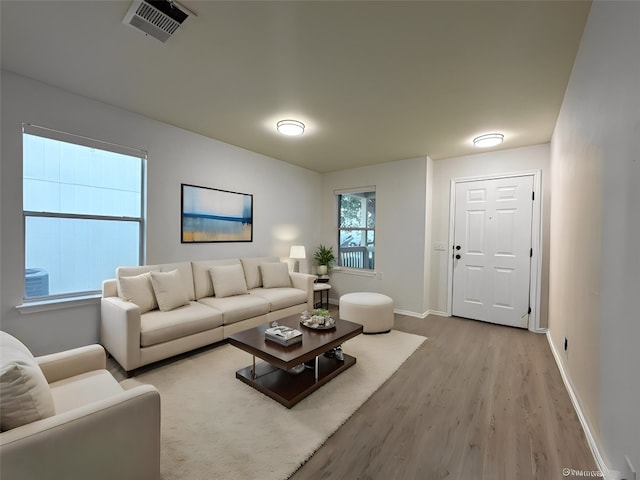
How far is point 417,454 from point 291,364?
35.6 inches

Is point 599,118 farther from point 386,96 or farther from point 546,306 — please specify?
point 546,306

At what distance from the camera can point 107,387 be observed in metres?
1.49

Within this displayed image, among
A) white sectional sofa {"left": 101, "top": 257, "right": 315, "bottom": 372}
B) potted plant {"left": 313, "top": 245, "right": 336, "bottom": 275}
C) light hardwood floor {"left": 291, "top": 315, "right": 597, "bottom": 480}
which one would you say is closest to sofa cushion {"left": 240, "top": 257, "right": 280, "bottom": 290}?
white sectional sofa {"left": 101, "top": 257, "right": 315, "bottom": 372}

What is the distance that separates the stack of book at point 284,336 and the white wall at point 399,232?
2.69 metres

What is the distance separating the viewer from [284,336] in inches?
87.6

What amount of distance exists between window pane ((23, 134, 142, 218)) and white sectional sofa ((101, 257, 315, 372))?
0.73m

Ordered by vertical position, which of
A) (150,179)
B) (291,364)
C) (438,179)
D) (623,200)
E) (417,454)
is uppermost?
(438,179)

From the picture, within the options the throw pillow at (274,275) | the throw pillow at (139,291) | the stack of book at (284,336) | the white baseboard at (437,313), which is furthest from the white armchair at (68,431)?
the white baseboard at (437,313)

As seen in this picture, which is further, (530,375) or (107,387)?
(530,375)

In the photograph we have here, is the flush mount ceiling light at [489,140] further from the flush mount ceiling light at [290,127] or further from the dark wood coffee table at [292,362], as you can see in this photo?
the dark wood coffee table at [292,362]

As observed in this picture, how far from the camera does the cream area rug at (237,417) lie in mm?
1497

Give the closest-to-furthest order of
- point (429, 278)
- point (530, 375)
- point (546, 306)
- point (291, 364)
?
point (291, 364), point (530, 375), point (546, 306), point (429, 278)

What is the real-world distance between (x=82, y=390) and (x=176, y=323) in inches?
45.6

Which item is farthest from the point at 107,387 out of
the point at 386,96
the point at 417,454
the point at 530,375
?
the point at 530,375
